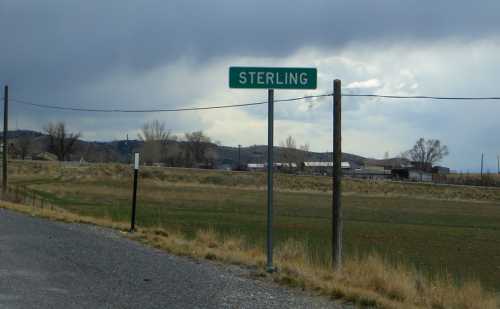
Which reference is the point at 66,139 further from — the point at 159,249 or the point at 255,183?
the point at 159,249

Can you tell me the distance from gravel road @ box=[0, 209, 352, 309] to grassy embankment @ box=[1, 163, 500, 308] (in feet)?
2.90

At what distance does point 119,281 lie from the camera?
10320 mm

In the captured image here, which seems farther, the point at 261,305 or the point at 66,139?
the point at 66,139

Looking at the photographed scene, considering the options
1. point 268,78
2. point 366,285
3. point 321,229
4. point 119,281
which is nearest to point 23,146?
point 321,229

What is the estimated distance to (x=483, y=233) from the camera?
140 feet

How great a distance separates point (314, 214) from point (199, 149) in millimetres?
142489

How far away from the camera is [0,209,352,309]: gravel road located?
885cm

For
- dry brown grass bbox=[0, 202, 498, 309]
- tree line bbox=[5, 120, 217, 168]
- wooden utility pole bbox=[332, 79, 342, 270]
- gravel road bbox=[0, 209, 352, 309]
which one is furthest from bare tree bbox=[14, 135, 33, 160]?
wooden utility pole bbox=[332, 79, 342, 270]

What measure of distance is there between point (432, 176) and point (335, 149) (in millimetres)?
142465

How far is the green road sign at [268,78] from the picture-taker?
11.5 metres

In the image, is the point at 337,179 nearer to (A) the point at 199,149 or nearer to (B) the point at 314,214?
(B) the point at 314,214

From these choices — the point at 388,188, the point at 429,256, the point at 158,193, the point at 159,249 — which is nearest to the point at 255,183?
the point at 388,188

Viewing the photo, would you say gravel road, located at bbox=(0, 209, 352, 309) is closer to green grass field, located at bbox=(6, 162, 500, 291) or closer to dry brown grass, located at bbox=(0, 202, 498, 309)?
dry brown grass, located at bbox=(0, 202, 498, 309)

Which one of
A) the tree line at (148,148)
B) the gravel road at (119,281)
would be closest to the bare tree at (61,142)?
the tree line at (148,148)
